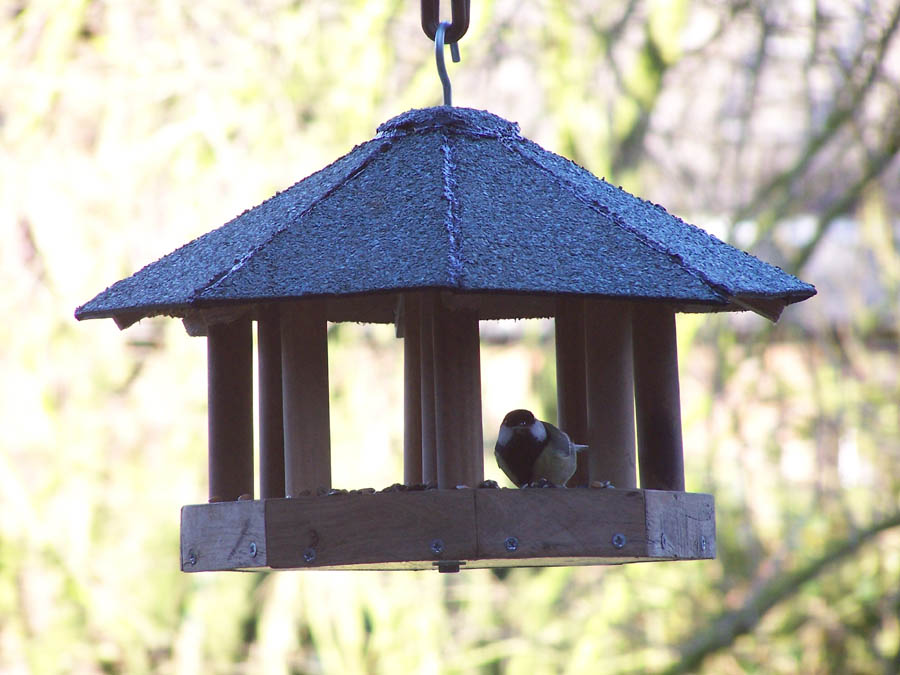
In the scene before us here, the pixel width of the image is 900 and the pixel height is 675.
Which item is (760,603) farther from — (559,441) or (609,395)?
(559,441)

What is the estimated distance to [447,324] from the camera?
2873 mm

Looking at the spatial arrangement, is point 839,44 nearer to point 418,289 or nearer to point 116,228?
point 116,228

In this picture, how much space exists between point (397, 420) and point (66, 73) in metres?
2.23

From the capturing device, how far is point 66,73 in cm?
660

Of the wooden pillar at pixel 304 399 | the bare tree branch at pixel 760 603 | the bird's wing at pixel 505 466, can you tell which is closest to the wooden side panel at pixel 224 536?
the wooden pillar at pixel 304 399

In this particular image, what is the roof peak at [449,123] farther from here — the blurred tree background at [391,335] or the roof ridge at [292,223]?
the blurred tree background at [391,335]

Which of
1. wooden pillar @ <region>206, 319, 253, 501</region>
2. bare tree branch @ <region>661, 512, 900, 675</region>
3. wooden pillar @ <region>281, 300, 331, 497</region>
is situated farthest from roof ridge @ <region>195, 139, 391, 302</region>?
bare tree branch @ <region>661, 512, 900, 675</region>

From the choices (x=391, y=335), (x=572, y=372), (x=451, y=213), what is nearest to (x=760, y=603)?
(x=391, y=335)

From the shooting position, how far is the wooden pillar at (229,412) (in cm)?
321

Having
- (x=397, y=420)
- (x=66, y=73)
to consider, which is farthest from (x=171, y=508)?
(x=66, y=73)

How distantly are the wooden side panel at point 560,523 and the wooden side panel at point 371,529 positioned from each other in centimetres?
4

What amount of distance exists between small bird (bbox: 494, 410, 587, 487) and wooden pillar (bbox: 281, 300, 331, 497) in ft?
1.26

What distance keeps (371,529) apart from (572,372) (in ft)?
2.96

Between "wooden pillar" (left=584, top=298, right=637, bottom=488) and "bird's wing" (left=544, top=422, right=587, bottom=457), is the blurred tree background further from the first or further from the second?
"bird's wing" (left=544, top=422, right=587, bottom=457)
